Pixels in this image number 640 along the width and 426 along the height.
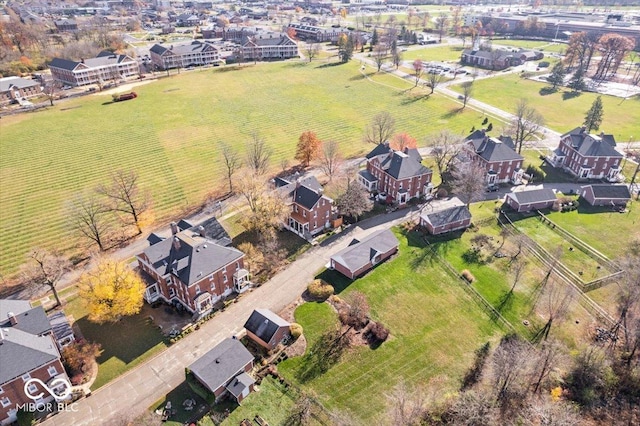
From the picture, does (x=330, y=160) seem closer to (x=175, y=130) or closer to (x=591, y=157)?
(x=175, y=130)

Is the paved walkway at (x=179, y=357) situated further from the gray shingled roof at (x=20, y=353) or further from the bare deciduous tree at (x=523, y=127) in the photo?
the bare deciduous tree at (x=523, y=127)

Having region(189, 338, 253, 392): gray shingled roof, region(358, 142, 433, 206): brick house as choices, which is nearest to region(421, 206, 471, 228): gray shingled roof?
region(358, 142, 433, 206): brick house

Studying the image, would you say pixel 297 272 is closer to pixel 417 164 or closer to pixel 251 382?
pixel 251 382

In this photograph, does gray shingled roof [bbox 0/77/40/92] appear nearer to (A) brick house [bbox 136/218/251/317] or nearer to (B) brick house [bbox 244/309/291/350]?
(A) brick house [bbox 136/218/251/317]

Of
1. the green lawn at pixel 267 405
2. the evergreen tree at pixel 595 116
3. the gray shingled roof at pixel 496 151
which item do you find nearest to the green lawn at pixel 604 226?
the gray shingled roof at pixel 496 151

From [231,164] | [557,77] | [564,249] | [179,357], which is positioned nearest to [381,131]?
[231,164]
